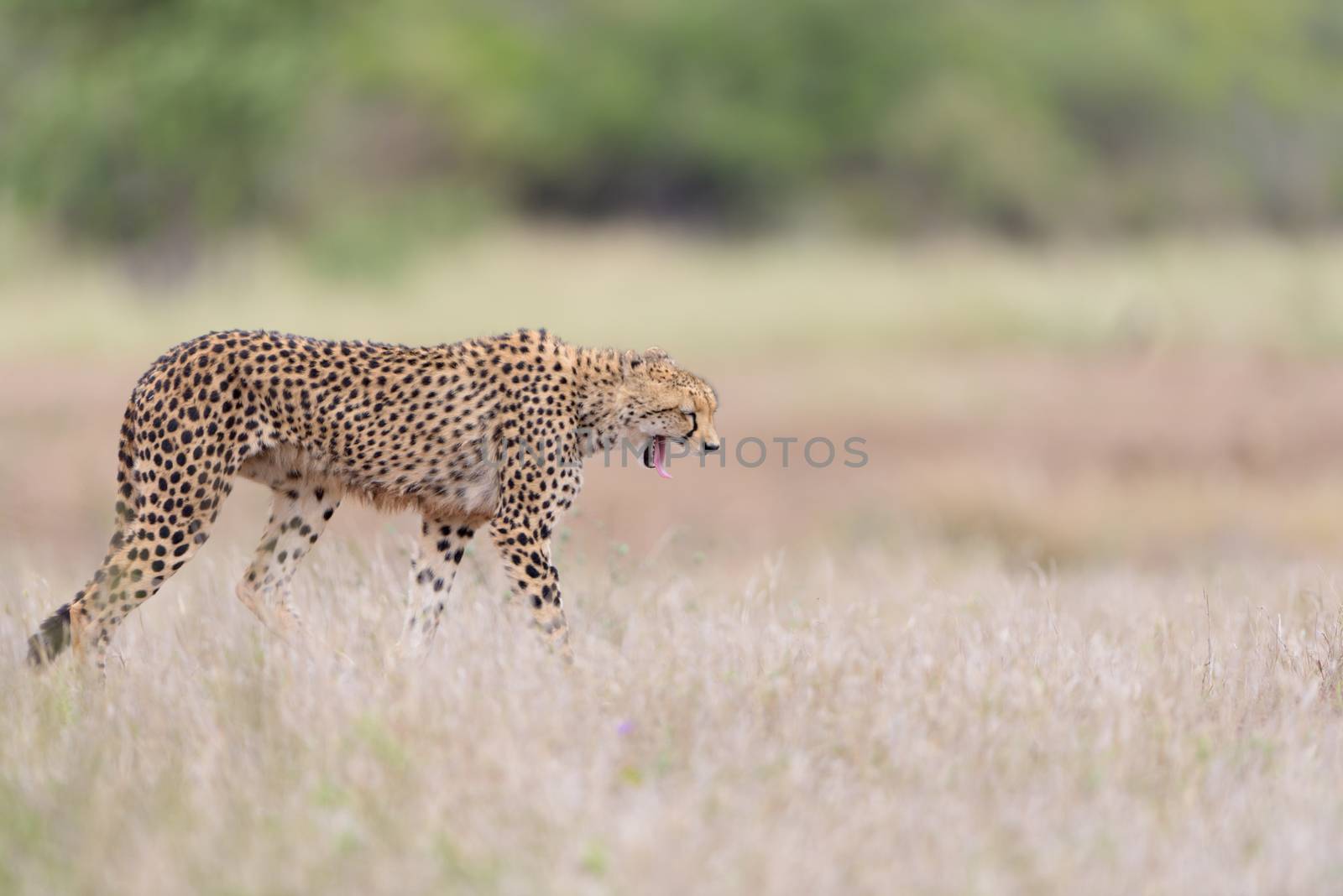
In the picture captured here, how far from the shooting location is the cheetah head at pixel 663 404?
4.70 meters

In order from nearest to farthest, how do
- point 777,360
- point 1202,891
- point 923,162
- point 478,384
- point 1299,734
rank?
point 1202,891
point 1299,734
point 478,384
point 777,360
point 923,162

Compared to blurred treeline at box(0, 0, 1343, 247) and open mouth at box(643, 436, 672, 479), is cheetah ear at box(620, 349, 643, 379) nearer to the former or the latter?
open mouth at box(643, 436, 672, 479)

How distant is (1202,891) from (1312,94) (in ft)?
88.4

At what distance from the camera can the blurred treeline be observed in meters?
24.4

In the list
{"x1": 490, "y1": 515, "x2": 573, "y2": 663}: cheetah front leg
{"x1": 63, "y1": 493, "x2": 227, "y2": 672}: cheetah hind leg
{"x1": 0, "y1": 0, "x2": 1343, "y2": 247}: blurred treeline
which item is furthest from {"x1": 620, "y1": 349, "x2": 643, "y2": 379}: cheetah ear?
{"x1": 0, "y1": 0, "x2": 1343, "y2": 247}: blurred treeline

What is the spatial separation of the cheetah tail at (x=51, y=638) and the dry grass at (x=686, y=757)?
107 mm

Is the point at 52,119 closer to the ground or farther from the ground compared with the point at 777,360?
farther from the ground

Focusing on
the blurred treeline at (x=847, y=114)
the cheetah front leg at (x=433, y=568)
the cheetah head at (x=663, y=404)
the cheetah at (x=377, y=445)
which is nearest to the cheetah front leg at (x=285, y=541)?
the cheetah at (x=377, y=445)

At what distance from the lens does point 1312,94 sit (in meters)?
27.1

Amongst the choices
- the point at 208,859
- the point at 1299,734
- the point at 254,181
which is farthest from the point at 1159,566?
the point at 254,181

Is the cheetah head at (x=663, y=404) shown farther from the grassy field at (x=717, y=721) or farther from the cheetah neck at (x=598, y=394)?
the grassy field at (x=717, y=721)

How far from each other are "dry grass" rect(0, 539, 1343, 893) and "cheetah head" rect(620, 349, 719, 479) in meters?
0.49

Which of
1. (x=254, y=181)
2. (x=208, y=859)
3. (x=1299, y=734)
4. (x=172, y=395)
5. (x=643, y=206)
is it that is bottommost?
(x=208, y=859)

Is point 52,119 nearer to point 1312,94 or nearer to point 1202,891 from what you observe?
point 1202,891
